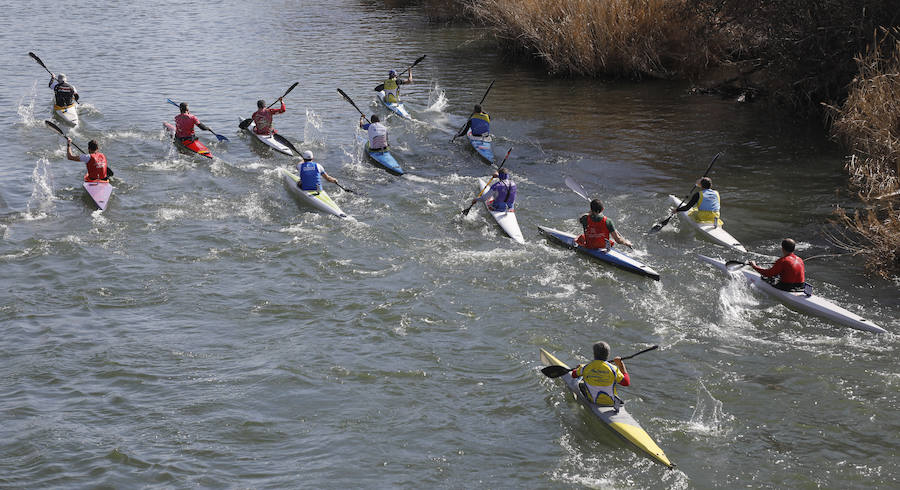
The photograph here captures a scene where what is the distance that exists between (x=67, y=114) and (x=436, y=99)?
12.0 m

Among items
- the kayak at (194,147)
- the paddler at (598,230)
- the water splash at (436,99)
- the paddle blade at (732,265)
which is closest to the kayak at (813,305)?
the paddle blade at (732,265)

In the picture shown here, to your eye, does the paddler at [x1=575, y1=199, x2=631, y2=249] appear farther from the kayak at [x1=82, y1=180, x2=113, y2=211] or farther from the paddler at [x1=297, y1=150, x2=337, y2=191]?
the kayak at [x1=82, y1=180, x2=113, y2=211]

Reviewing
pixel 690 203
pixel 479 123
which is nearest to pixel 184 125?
pixel 479 123

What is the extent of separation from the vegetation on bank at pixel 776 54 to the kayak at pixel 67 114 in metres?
16.4

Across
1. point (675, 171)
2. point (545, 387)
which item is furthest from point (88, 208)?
point (675, 171)

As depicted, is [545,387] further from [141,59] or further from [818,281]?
[141,59]

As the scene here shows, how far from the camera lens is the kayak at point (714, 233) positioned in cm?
1550

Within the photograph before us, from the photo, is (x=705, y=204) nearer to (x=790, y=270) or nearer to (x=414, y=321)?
(x=790, y=270)

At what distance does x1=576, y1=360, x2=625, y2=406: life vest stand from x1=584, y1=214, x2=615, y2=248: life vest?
5012 millimetres

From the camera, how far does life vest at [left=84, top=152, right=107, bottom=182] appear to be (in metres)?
18.2

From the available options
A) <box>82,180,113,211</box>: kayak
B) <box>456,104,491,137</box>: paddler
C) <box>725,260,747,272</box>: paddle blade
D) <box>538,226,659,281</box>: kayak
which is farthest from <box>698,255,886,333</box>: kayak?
<box>82,180,113,211</box>: kayak

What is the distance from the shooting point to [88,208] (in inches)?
702

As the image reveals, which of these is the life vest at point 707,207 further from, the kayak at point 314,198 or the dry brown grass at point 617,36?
the dry brown grass at point 617,36

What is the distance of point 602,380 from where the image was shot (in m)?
10.2
